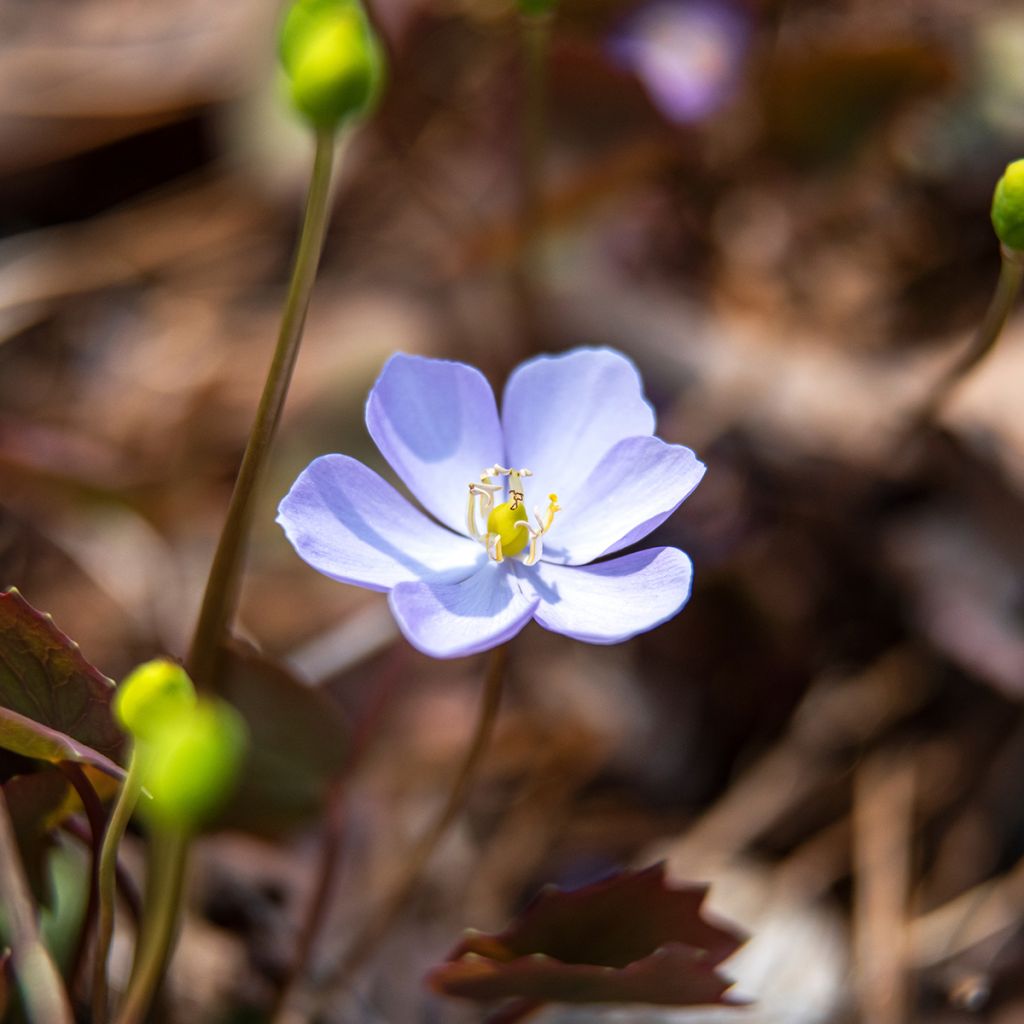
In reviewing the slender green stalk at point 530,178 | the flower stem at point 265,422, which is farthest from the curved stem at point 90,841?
the slender green stalk at point 530,178

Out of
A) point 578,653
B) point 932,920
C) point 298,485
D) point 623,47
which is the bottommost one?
point 932,920

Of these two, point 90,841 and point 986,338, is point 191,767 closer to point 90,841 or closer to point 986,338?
point 90,841

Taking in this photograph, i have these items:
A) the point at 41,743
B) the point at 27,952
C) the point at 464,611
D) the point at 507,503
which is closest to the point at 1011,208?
the point at 507,503

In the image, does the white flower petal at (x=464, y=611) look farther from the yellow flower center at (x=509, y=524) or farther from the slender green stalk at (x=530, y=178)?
the slender green stalk at (x=530, y=178)

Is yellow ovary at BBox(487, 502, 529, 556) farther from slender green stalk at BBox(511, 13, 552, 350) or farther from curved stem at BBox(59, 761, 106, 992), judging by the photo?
slender green stalk at BBox(511, 13, 552, 350)

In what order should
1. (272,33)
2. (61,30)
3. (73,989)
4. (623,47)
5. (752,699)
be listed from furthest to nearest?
(61,30) → (272,33) → (623,47) → (752,699) → (73,989)

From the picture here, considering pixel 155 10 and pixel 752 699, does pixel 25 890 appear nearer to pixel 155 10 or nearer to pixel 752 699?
pixel 752 699

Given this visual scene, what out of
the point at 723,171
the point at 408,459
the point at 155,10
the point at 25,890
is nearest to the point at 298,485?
the point at 408,459

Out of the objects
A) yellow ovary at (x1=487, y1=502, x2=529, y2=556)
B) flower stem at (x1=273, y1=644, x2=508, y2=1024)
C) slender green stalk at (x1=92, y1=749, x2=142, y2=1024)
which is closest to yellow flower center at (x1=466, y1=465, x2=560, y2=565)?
yellow ovary at (x1=487, y1=502, x2=529, y2=556)
